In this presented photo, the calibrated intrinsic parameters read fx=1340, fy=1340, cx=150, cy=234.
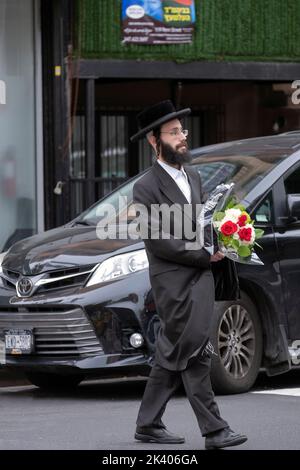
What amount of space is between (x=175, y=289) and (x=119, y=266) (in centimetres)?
215

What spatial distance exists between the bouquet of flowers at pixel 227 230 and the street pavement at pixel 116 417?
3.65 ft

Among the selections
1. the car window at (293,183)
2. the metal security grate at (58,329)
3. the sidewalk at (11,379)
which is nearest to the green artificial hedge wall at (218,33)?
the sidewalk at (11,379)

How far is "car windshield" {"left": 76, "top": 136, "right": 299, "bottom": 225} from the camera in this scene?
10219 millimetres

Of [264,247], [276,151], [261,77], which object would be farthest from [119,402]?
[261,77]

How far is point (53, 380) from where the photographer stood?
1075 centimetres

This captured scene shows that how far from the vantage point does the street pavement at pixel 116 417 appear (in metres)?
7.82

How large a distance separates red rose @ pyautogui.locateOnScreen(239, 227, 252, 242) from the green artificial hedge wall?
342 inches

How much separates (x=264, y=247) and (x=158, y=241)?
2487 mm

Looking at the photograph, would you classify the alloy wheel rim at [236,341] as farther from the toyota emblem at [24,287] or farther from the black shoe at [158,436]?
the black shoe at [158,436]

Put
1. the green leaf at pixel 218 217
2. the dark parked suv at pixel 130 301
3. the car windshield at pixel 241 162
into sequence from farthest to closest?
the car windshield at pixel 241 162
the dark parked suv at pixel 130 301
the green leaf at pixel 218 217

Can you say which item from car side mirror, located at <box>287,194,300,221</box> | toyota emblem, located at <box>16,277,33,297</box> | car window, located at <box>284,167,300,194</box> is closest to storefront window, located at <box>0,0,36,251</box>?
toyota emblem, located at <box>16,277,33,297</box>

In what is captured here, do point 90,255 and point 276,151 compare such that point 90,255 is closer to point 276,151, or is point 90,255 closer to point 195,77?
point 276,151

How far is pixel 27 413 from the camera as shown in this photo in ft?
30.7

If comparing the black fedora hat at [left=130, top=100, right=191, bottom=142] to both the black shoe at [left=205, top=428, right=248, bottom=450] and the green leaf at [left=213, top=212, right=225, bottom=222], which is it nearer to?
the green leaf at [left=213, top=212, right=225, bottom=222]
